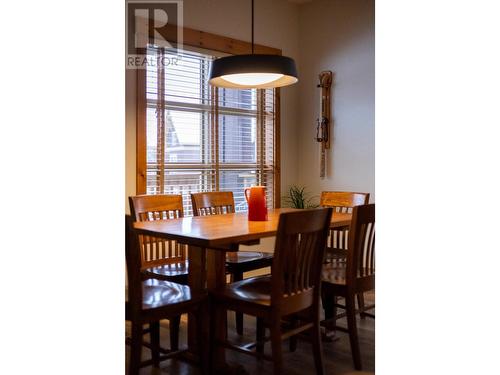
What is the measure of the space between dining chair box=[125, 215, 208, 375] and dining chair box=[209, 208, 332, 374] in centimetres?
14

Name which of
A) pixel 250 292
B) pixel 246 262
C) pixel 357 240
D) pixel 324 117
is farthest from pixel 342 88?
pixel 250 292

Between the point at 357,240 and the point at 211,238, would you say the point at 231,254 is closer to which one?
the point at 357,240

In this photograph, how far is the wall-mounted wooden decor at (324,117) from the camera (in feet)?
16.4

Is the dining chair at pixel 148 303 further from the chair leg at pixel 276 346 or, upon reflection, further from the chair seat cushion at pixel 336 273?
the chair seat cushion at pixel 336 273

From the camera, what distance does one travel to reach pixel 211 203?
142 inches

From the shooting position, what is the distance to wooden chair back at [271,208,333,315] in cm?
224

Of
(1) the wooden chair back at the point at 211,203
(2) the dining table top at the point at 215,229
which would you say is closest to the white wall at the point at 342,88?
(1) the wooden chair back at the point at 211,203

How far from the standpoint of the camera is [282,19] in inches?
202

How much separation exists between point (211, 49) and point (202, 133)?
0.74 metres

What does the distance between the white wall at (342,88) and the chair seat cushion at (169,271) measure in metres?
2.20

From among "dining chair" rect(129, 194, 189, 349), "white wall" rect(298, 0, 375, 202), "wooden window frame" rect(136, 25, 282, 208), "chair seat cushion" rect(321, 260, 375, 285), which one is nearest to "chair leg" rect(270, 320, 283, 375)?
"chair seat cushion" rect(321, 260, 375, 285)

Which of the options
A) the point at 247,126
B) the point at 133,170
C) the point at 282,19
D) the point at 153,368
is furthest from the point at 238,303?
the point at 282,19
